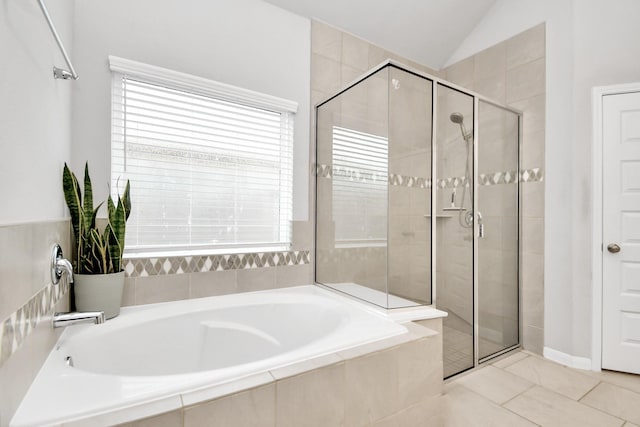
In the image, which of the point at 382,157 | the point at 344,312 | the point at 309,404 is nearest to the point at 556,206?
the point at 382,157

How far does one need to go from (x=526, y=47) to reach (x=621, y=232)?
159 cm

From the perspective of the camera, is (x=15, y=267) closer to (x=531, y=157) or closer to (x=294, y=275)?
(x=294, y=275)

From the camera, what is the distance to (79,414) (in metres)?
0.80

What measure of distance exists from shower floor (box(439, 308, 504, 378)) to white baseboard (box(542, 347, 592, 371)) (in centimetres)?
68

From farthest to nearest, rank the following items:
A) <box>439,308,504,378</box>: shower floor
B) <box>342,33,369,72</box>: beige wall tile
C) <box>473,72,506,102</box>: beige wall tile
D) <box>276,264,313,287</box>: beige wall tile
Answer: <box>473,72,506,102</box>: beige wall tile, <box>342,33,369,72</box>: beige wall tile, <box>276,264,313,287</box>: beige wall tile, <box>439,308,504,378</box>: shower floor

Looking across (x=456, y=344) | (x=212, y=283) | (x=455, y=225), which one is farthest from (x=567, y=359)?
(x=212, y=283)

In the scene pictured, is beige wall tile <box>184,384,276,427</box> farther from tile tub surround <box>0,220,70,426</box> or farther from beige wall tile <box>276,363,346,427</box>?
tile tub surround <box>0,220,70,426</box>

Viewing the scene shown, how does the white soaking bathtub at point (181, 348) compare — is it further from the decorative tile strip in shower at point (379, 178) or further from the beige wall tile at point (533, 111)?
the beige wall tile at point (533, 111)

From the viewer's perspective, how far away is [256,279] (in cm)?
212

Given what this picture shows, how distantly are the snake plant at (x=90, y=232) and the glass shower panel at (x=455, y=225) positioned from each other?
1.81m

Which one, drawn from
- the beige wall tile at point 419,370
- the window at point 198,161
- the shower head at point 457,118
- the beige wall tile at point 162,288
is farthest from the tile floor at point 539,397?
the shower head at point 457,118

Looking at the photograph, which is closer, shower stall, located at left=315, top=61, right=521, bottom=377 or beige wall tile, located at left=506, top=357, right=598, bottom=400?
shower stall, located at left=315, top=61, right=521, bottom=377

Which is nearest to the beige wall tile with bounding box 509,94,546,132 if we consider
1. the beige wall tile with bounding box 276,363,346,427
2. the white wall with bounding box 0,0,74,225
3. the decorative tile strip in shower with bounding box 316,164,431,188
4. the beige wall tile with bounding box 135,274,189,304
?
the decorative tile strip in shower with bounding box 316,164,431,188

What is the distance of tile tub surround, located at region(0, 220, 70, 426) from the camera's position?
0.75 m
